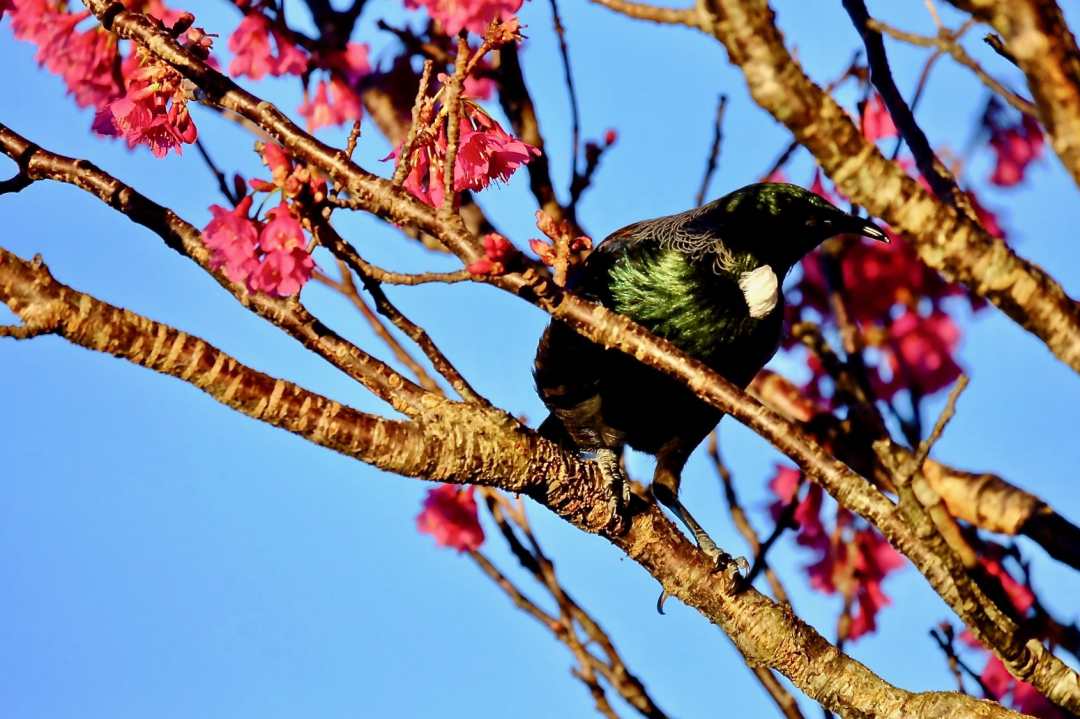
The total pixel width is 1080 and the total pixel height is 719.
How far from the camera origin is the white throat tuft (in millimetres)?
3199

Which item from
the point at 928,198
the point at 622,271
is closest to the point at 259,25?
the point at 622,271

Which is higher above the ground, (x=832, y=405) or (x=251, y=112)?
(x=832, y=405)

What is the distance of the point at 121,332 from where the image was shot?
1943mm

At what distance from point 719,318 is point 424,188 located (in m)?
1.21

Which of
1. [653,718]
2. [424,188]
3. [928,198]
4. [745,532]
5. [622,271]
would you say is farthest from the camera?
[622,271]

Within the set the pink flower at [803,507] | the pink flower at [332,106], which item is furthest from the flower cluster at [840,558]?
the pink flower at [332,106]

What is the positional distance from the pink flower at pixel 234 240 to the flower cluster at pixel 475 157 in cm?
33

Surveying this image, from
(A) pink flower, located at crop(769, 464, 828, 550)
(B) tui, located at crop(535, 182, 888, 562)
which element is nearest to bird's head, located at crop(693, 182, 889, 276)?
(B) tui, located at crop(535, 182, 888, 562)

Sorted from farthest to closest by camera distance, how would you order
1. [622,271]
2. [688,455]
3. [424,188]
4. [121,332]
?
[688,455]
[622,271]
[424,188]
[121,332]

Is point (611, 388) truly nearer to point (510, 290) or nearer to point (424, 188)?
point (424, 188)

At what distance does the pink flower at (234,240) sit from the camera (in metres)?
1.89

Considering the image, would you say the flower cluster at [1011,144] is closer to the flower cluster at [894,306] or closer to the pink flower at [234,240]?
the flower cluster at [894,306]

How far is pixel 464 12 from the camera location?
1814mm

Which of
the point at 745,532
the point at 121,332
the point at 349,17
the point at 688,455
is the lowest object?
the point at 121,332
